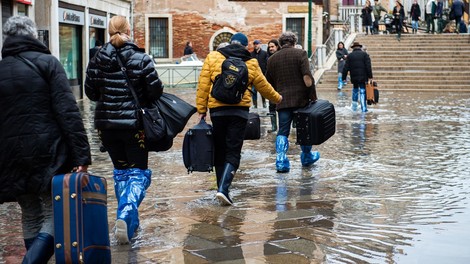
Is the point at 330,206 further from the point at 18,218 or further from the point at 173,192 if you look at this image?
the point at 18,218

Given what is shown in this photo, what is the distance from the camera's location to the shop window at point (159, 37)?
49.2 m

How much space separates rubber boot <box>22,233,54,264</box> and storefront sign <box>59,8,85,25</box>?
68.3 ft

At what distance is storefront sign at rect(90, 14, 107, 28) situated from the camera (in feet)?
98.0

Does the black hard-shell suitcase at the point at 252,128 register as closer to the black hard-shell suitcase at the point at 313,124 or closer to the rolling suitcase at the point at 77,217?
the black hard-shell suitcase at the point at 313,124

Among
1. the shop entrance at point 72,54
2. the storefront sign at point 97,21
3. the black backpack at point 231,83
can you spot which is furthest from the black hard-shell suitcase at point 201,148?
the storefront sign at point 97,21

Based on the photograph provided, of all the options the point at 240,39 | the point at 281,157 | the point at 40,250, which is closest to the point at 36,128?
the point at 40,250

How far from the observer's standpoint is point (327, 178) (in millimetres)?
10914

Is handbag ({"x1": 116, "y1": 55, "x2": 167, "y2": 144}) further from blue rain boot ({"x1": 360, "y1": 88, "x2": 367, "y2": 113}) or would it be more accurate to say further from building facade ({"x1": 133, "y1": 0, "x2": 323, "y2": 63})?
building facade ({"x1": 133, "y1": 0, "x2": 323, "y2": 63})

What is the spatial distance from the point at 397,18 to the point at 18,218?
36.1 metres

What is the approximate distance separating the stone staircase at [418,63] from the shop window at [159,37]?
36.9 ft

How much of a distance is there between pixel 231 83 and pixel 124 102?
1.75m

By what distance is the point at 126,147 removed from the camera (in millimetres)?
7410

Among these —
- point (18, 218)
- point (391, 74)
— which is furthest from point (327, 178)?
point (391, 74)

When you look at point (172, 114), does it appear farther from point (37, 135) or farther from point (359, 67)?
point (359, 67)
